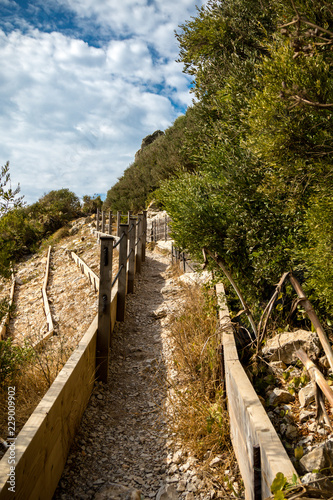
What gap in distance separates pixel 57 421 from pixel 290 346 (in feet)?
7.40

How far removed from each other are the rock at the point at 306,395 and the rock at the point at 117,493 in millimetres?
1507

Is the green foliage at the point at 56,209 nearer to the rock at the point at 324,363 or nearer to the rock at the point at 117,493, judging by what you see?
the rock at the point at 117,493

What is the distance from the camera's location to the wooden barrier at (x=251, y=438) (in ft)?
6.23

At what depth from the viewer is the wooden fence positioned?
6.43 ft

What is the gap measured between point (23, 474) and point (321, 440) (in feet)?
6.73

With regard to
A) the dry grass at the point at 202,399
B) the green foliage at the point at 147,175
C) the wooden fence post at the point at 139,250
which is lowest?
the dry grass at the point at 202,399

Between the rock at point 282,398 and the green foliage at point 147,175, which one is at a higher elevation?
the green foliage at point 147,175

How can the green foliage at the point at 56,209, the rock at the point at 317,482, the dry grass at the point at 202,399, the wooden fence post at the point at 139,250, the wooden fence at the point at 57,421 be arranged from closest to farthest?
1. the rock at the point at 317,482
2. the wooden fence at the point at 57,421
3. the dry grass at the point at 202,399
4. the wooden fence post at the point at 139,250
5. the green foliage at the point at 56,209

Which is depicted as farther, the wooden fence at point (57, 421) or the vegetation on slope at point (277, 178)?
the vegetation on slope at point (277, 178)

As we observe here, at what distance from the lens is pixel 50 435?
2.49 meters

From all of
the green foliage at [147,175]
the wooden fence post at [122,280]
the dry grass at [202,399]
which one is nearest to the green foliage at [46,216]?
the green foliage at [147,175]

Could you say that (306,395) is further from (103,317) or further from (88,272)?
(88,272)

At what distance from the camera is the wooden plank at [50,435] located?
199 centimetres

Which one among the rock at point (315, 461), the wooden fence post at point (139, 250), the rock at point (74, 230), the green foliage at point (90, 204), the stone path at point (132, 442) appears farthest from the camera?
the green foliage at point (90, 204)
